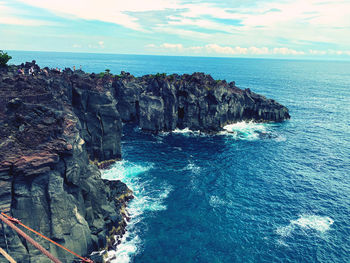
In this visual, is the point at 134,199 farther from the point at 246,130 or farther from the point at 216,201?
the point at 246,130

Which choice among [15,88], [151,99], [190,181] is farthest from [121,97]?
[15,88]

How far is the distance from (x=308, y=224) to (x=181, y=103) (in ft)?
238

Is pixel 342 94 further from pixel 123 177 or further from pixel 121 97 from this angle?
pixel 123 177

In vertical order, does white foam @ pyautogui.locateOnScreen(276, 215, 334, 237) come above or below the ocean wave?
below

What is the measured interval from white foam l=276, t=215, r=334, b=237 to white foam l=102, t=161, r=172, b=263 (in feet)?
87.6

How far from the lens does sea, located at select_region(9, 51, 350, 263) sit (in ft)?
145

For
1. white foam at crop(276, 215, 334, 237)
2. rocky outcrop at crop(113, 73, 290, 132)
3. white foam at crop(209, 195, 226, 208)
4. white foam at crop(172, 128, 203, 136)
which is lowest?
white foam at crop(276, 215, 334, 237)

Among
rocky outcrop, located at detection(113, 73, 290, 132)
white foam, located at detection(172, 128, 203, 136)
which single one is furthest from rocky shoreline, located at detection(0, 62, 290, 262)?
white foam, located at detection(172, 128, 203, 136)

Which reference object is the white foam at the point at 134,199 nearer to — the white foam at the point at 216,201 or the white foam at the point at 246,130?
the white foam at the point at 216,201

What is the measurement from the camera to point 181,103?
109125 mm

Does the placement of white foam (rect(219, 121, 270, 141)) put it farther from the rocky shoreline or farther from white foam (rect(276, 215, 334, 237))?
the rocky shoreline

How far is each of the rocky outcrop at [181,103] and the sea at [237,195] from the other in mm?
6456

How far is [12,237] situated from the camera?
2788 centimetres

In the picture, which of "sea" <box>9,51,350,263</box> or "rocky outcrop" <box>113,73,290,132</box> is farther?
"rocky outcrop" <box>113,73,290,132</box>
